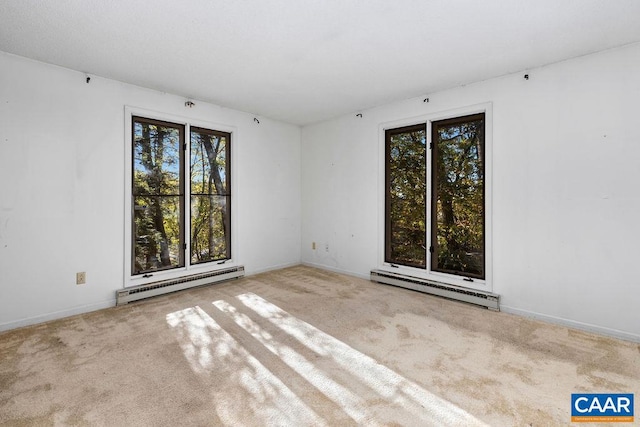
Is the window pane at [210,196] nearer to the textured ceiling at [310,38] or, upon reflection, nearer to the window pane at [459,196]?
the textured ceiling at [310,38]

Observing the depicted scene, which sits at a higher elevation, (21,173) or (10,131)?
(10,131)

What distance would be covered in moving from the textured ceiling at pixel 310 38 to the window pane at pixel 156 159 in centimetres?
54

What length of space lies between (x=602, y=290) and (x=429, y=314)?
4.88 feet

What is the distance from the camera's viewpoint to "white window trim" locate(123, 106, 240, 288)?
3449mm

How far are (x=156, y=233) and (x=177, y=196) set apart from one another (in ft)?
1.74

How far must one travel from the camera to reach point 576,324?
110 inches

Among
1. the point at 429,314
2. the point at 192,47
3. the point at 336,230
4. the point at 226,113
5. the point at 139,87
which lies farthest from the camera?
the point at 336,230

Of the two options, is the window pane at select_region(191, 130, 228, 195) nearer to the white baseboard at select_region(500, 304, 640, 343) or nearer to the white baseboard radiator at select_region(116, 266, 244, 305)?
the white baseboard radiator at select_region(116, 266, 244, 305)

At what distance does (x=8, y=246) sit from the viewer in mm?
2760

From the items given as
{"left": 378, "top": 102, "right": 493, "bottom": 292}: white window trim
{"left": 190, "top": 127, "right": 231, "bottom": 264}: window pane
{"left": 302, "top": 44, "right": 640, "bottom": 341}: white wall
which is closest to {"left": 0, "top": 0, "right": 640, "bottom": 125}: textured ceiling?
{"left": 302, "top": 44, "right": 640, "bottom": 341}: white wall

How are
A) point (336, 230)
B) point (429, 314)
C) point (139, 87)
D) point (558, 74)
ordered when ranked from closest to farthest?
1. point (558, 74)
2. point (429, 314)
3. point (139, 87)
4. point (336, 230)

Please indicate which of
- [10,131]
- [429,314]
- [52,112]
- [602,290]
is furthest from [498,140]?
[10,131]

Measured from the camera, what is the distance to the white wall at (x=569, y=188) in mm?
2590

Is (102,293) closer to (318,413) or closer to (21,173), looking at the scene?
(21,173)
